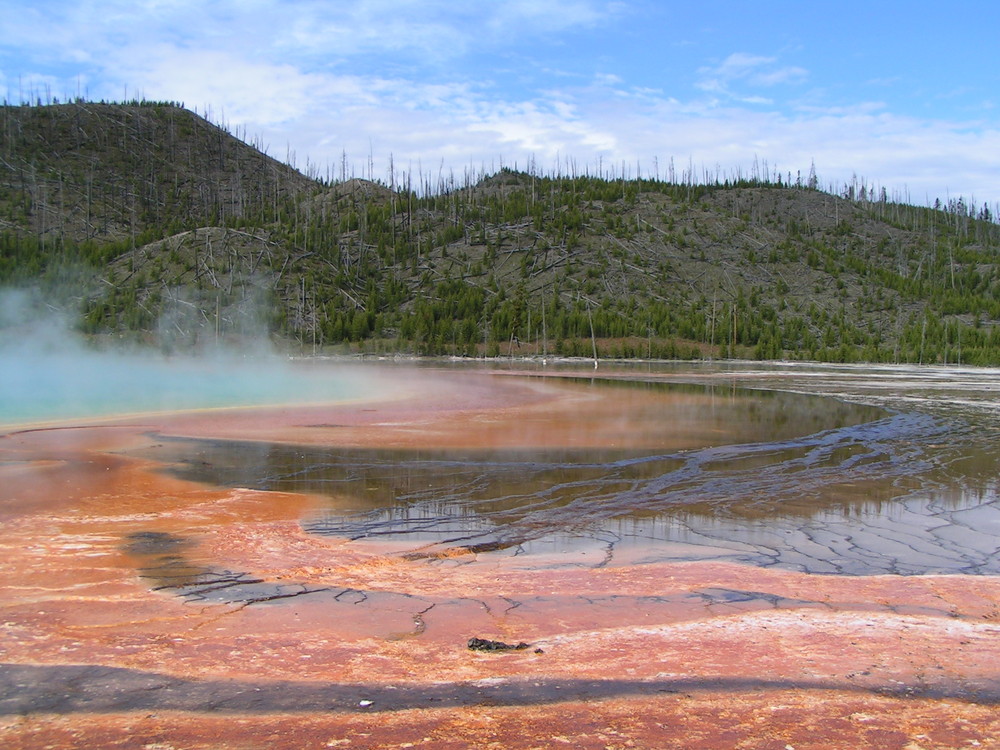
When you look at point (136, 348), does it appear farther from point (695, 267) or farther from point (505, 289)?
point (695, 267)

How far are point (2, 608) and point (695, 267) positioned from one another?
4295 inches

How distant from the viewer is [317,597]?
8172 mm

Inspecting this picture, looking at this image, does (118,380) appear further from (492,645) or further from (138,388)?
(492,645)

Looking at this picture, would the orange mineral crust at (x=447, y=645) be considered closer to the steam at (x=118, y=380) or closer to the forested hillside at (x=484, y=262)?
the steam at (x=118, y=380)

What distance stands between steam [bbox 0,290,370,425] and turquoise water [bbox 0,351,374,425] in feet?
0.11

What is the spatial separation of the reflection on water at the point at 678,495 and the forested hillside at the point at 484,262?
2485 inches

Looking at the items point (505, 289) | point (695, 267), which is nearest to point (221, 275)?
point (505, 289)

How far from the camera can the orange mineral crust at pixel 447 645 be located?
5.21m

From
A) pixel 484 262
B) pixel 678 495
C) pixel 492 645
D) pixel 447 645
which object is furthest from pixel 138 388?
pixel 484 262

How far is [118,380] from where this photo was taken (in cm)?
4306

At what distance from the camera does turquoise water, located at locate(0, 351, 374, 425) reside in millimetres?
28891

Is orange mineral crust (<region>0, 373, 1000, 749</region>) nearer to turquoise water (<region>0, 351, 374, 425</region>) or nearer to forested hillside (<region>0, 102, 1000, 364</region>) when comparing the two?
turquoise water (<region>0, 351, 374, 425</region>)

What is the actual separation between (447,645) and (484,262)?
4191 inches

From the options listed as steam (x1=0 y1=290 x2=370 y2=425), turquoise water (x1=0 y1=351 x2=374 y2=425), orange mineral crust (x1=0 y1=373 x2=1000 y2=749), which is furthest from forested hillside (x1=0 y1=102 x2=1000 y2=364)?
orange mineral crust (x1=0 y1=373 x2=1000 y2=749)
